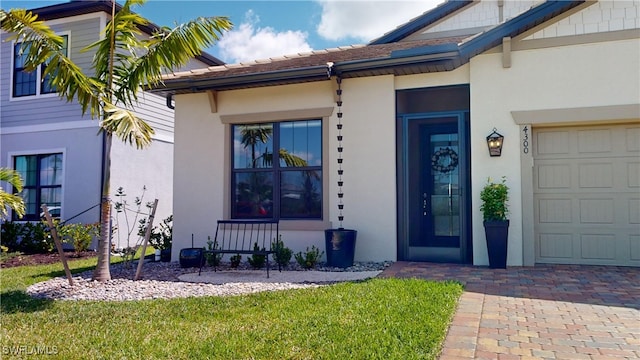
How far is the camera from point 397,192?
791cm

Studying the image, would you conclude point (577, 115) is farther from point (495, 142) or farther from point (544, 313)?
point (544, 313)

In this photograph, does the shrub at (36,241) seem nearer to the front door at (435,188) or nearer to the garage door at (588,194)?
the front door at (435,188)

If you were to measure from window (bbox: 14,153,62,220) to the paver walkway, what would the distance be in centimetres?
982

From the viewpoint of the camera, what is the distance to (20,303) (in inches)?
212

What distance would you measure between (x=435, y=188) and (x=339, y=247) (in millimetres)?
2309

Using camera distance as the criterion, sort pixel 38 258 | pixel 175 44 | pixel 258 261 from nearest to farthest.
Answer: pixel 175 44, pixel 258 261, pixel 38 258

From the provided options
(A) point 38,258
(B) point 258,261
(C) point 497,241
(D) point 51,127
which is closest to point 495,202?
(C) point 497,241

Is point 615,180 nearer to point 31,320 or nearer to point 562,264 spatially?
point 562,264

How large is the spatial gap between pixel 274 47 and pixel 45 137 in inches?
273

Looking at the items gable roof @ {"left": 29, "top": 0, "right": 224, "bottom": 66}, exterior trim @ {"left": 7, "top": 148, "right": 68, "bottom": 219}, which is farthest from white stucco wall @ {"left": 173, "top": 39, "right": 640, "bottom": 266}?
exterior trim @ {"left": 7, "top": 148, "right": 68, "bottom": 219}

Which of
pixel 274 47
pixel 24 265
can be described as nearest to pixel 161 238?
pixel 24 265

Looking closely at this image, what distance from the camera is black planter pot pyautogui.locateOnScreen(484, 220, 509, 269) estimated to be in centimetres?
686

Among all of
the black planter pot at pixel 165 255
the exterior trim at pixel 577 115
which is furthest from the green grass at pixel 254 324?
the black planter pot at pixel 165 255

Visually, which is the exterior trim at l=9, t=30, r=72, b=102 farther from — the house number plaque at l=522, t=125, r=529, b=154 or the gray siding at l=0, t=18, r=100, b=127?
the house number plaque at l=522, t=125, r=529, b=154
